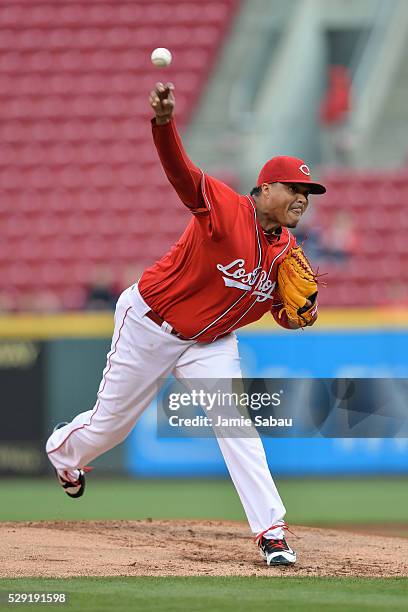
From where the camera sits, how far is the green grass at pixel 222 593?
4.30 m

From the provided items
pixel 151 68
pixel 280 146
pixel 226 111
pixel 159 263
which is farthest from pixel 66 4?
pixel 159 263

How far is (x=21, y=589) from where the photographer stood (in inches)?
182

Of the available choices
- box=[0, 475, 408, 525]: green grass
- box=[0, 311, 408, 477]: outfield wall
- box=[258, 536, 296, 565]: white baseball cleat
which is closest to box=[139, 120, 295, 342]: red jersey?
box=[258, 536, 296, 565]: white baseball cleat

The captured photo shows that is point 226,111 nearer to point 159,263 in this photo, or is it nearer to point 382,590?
point 159,263

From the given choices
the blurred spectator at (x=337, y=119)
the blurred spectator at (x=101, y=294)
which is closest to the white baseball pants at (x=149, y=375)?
the blurred spectator at (x=101, y=294)

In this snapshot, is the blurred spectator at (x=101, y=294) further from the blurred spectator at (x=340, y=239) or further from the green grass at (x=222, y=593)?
the green grass at (x=222, y=593)

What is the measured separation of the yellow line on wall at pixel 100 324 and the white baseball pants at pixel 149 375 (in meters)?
4.54

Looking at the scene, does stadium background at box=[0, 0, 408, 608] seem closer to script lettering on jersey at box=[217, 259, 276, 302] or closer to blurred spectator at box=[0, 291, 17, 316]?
blurred spectator at box=[0, 291, 17, 316]

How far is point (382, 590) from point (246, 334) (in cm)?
557

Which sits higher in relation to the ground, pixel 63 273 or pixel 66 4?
pixel 66 4

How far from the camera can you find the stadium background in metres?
9.98

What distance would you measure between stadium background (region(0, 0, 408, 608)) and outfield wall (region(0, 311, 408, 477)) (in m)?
0.01

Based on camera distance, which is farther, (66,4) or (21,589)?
(66,4)

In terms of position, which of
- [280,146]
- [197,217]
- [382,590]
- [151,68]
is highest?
[151,68]
